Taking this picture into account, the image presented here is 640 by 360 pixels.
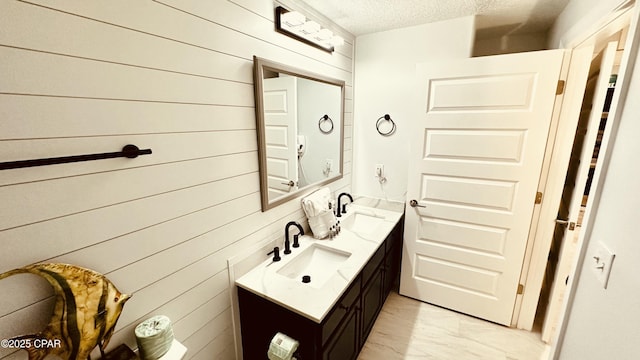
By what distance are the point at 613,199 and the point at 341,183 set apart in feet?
5.90

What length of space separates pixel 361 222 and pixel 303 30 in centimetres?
162

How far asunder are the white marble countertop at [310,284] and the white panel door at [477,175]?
552mm

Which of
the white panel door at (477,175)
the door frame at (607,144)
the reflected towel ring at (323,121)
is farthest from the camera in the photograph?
the reflected towel ring at (323,121)

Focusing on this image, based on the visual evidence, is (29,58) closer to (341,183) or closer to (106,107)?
(106,107)

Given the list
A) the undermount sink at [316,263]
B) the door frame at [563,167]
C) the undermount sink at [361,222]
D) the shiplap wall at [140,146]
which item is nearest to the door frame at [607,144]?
the door frame at [563,167]

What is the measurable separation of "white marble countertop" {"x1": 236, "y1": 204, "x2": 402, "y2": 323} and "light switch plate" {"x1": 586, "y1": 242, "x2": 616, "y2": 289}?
1.01 m

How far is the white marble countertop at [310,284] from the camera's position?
4.15ft

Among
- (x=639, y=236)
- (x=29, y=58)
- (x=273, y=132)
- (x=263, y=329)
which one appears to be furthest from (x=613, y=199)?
(x=29, y=58)

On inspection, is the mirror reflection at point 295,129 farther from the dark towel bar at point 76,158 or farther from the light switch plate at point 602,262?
the light switch plate at point 602,262

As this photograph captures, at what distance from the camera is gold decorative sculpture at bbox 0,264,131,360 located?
2.39 feet

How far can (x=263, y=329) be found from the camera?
1.42 metres

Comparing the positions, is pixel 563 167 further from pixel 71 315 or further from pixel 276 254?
pixel 71 315

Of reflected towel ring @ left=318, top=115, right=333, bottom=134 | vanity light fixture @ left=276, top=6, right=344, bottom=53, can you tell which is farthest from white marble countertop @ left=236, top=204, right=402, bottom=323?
vanity light fixture @ left=276, top=6, right=344, bottom=53

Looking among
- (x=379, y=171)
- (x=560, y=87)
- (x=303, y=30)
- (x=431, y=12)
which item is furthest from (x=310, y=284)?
(x=431, y=12)
